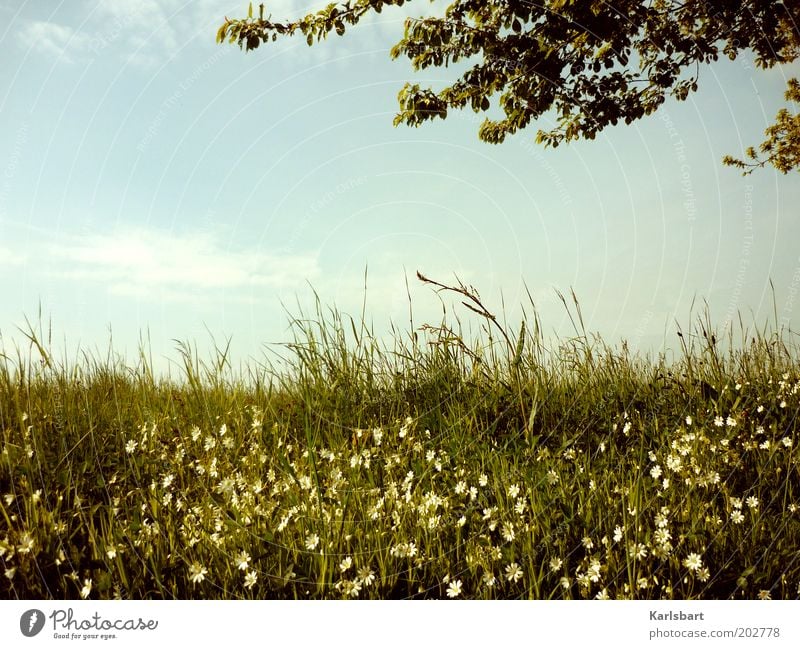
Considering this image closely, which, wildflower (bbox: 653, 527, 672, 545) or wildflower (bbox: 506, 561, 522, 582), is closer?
wildflower (bbox: 506, 561, 522, 582)

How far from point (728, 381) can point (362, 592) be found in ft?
11.5

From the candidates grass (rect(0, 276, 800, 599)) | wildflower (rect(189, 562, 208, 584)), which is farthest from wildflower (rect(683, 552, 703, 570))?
wildflower (rect(189, 562, 208, 584))

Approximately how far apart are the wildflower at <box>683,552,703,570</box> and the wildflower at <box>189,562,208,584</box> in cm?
219

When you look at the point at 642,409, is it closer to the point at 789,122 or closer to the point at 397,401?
the point at 397,401

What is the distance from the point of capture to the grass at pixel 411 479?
264 centimetres

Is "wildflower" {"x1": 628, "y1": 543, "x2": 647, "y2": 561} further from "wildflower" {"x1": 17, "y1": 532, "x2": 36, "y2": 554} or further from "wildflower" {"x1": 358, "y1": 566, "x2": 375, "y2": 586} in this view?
"wildflower" {"x1": 17, "y1": 532, "x2": 36, "y2": 554}

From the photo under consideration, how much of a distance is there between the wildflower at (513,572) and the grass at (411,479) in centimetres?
1

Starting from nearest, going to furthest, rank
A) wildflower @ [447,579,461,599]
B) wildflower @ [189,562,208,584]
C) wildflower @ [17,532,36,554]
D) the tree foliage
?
wildflower @ [447,579,461,599] → wildflower @ [189,562,208,584] → wildflower @ [17,532,36,554] → the tree foliage

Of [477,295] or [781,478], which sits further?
[477,295]

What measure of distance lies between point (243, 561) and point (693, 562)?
6.76ft

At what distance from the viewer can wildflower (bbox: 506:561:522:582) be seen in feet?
8.27
